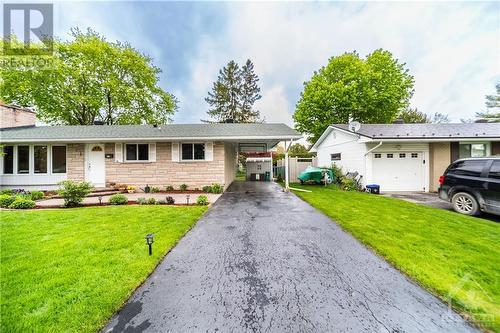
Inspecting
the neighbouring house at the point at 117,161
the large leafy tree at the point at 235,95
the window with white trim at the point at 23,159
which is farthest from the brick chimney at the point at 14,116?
the large leafy tree at the point at 235,95

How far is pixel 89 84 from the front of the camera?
68.3 feet

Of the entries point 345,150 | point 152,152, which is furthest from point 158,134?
point 345,150

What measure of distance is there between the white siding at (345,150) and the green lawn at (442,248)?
16.4 ft

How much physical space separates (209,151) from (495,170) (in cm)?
1041

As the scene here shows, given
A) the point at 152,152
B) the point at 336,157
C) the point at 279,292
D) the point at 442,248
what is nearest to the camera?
the point at 279,292

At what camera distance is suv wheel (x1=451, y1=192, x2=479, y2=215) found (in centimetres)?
614

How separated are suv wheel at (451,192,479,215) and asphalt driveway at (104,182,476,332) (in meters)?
5.15

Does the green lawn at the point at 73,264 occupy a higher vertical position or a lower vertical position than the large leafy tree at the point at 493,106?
lower

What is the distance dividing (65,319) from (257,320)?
6.34ft

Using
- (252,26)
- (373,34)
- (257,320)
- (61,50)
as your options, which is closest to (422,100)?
(373,34)

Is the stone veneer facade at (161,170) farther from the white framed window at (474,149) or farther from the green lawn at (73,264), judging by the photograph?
the white framed window at (474,149)

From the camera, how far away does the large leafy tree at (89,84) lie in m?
18.7

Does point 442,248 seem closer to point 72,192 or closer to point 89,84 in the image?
point 72,192

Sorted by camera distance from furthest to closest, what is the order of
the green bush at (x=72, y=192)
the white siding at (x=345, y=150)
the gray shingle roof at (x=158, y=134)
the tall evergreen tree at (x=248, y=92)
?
the tall evergreen tree at (x=248, y=92), the white siding at (x=345, y=150), the gray shingle roof at (x=158, y=134), the green bush at (x=72, y=192)
